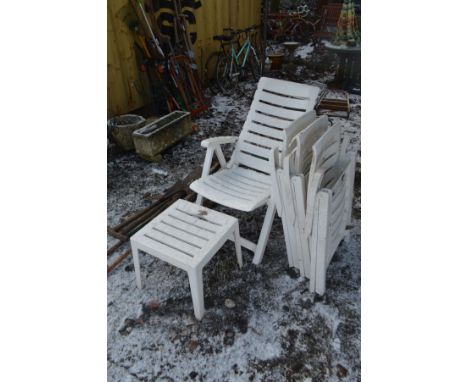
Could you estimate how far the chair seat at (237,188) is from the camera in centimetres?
241

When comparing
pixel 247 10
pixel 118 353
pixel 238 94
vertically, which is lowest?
pixel 118 353

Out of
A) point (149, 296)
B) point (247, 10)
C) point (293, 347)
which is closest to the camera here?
point (293, 347)

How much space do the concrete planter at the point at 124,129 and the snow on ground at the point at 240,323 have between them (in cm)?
177

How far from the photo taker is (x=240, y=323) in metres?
2.13

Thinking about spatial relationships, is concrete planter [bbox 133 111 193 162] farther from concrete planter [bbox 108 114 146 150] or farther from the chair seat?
the chair seat

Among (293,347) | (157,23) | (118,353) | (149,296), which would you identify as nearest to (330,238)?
(293,347)

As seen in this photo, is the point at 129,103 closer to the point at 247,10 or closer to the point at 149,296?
the point at 149,296

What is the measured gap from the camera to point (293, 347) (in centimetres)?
198

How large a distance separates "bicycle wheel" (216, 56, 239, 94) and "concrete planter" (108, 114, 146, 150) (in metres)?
2.45

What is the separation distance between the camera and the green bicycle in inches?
243

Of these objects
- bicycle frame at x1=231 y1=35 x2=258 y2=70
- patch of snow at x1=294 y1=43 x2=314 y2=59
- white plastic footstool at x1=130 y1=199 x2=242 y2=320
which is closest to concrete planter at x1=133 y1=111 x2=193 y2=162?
white plastic footstool at x1=130 y1=199 x2=242 y2=320

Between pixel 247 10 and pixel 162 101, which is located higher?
pixel 247 10

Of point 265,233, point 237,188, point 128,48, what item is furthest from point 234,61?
point 265,233

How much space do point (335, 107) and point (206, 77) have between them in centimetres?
255
